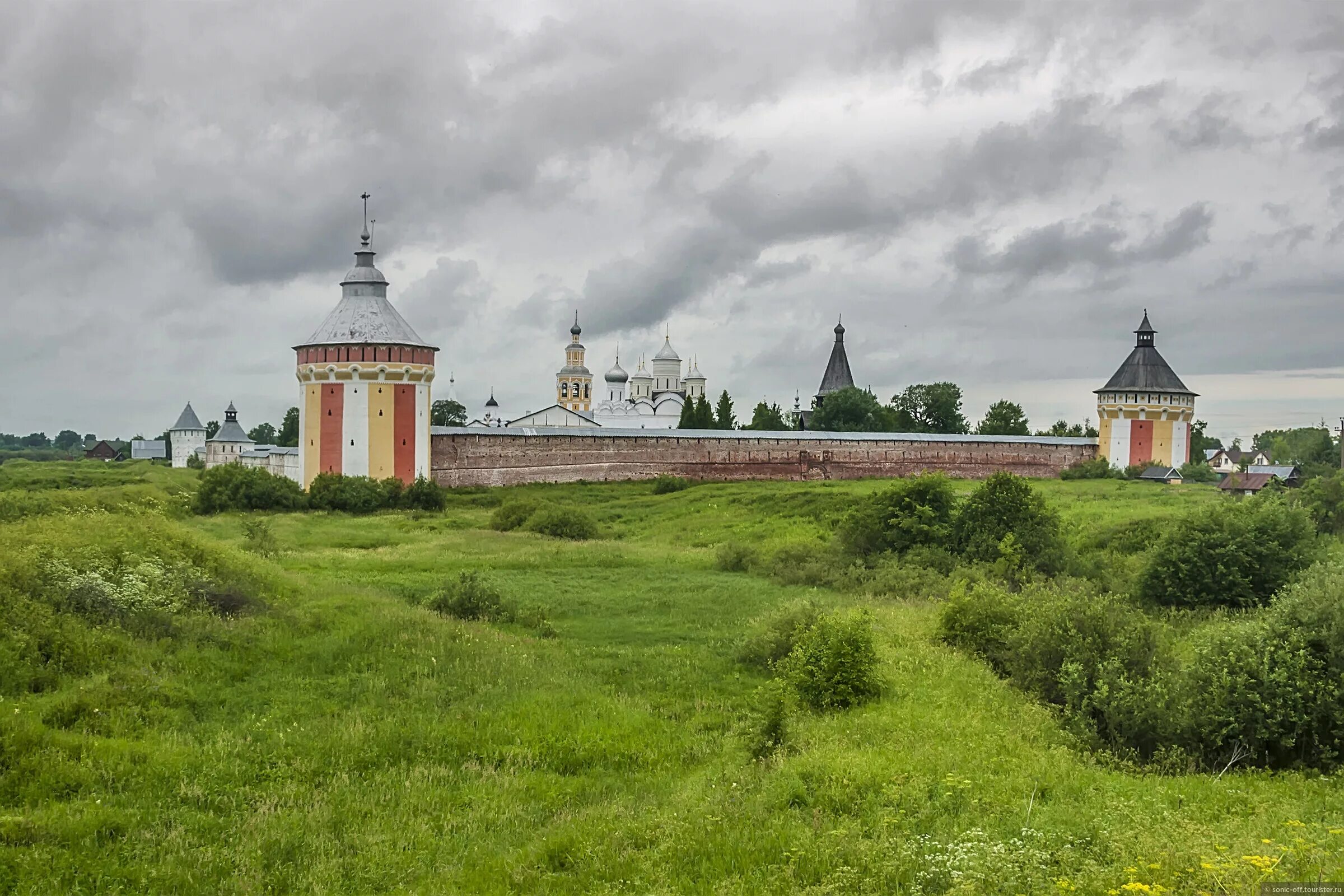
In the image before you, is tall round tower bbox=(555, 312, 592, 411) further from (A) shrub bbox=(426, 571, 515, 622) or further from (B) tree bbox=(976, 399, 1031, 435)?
(A) shrub bbox=(426, 571, 515, 622)

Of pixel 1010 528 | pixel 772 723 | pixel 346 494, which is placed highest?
pixel 346 494

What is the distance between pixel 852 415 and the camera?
46.7 m

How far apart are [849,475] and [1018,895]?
3445 centimetres

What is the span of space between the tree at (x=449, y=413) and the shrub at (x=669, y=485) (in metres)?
28.4

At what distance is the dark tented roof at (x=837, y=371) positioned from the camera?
59.8 m

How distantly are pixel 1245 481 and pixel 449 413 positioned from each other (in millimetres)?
42163

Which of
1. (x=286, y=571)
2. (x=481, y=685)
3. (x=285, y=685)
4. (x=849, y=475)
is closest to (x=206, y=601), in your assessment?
(x=285, y=685)

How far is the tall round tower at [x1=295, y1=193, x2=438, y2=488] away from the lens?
29.6 metres

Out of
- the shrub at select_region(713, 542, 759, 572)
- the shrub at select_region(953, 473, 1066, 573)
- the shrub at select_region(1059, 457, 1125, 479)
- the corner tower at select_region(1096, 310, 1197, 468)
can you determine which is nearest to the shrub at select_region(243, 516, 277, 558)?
the shrub at select_region(713, 542, 759, 572)

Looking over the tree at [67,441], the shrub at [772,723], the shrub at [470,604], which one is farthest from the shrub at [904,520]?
the tree at [67,441]

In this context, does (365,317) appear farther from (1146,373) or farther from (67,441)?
(67,441)

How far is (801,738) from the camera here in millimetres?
7824

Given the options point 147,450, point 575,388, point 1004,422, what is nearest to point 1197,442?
point 1004,422

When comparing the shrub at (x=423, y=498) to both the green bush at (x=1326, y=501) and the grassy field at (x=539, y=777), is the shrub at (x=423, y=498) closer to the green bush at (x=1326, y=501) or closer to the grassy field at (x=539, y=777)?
the grassy field at (x=539, y=777)
